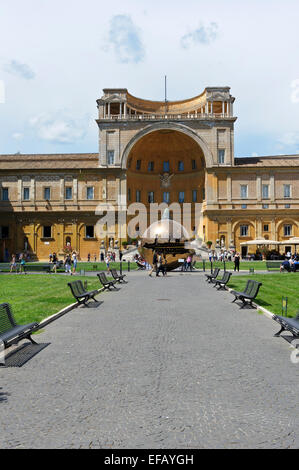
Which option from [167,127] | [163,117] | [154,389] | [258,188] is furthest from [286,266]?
[163,117]

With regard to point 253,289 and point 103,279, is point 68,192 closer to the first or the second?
point 103,279

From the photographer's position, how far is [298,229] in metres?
59.4

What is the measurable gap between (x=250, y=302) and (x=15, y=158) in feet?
186

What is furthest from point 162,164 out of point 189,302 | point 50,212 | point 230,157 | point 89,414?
point 89,414

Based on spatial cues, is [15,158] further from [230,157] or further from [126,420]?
[126,420]

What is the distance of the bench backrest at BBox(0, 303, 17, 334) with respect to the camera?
831 cm

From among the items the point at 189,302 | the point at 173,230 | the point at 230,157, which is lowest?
the point at 189,302

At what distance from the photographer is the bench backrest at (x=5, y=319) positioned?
831 centimetres

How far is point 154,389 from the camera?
608cm

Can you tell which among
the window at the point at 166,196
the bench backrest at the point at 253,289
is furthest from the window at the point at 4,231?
the bench backrest at the point at 253,289

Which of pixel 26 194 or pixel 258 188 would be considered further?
pixel 26 194

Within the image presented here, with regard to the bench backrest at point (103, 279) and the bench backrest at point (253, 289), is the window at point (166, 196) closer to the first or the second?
the bench backrest at point (103, 279)

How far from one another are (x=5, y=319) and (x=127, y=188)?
53407mm
